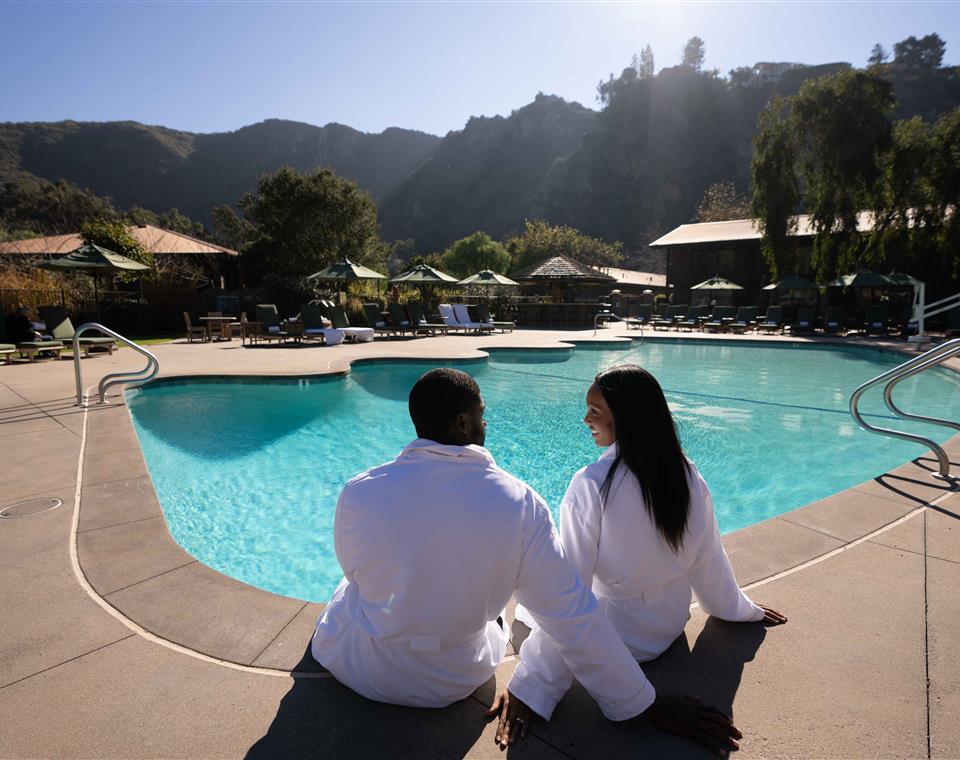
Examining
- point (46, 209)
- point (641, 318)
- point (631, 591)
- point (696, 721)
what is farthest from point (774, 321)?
point (46, 209)

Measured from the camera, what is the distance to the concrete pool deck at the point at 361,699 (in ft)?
5.06

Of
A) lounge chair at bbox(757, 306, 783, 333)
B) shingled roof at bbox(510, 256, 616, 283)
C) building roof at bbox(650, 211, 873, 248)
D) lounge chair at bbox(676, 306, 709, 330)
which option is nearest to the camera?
lounge chair at bbox(757, 306, 783, 333)

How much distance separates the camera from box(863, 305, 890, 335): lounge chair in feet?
59.7

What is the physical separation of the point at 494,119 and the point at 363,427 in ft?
350

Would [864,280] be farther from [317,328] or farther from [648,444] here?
[648,444]

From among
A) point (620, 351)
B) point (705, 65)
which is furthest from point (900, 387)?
point (705, 65)

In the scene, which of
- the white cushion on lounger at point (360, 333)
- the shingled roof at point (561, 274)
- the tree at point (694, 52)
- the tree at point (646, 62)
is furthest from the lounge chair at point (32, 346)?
the tree at point (694, 52)

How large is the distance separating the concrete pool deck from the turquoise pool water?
126 centimetres

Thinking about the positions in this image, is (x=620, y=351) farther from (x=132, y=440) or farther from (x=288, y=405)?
(x=132, y=440)

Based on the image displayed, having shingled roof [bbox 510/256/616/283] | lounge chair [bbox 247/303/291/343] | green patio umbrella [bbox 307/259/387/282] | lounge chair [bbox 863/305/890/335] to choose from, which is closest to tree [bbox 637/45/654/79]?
shingled roof [bbox 510/256/616/283]

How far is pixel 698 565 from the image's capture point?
1.93m

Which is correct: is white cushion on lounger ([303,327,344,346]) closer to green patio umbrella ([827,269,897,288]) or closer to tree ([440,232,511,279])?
green patio umbrella ([827,269,897,288])

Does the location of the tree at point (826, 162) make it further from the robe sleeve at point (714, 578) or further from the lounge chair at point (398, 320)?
the robe sleeve at point (714, 578)

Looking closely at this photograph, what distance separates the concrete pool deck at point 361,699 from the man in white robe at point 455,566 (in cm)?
16
